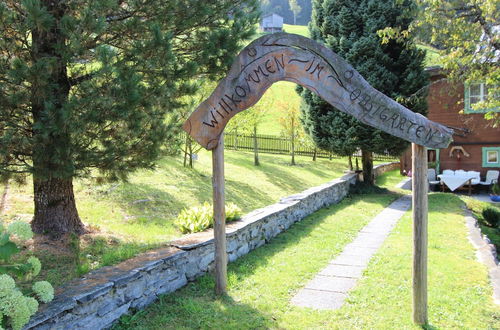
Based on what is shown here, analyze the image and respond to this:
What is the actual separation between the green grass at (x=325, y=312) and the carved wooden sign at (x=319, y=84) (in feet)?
6.21

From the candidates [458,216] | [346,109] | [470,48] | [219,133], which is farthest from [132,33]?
[458,216]

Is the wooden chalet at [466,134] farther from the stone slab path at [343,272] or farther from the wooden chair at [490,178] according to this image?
the stone slab path at [343,272]

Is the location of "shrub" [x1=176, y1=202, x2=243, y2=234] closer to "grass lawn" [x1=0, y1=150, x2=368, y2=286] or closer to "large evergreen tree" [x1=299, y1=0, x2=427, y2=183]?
"grass lawn" [x1=0, y1=150, x2=368, y2=286]

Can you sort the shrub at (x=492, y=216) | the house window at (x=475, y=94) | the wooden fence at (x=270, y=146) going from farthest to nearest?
the wooden fence at (x=270, y=146), the house window at (x=475, y=94), the shrub at (x=492, y=216)

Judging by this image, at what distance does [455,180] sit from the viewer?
54.4ft

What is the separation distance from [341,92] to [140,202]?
19.0ft

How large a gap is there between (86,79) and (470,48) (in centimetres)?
879

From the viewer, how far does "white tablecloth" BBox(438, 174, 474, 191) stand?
54.1ft

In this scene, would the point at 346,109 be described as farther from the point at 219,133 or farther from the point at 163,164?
the point at 163,164

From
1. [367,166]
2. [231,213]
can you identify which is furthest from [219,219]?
[367,166]

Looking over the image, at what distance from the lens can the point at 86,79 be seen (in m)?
5.03

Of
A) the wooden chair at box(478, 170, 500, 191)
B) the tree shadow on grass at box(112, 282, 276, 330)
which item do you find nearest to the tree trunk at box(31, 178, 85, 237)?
the tree shadow on grass at box(112, 282, 276, 330)

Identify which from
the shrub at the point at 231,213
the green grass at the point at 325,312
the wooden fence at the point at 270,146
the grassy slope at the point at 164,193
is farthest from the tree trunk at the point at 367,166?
the wooden fence at the point at 270,146

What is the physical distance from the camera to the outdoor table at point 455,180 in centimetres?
1652
